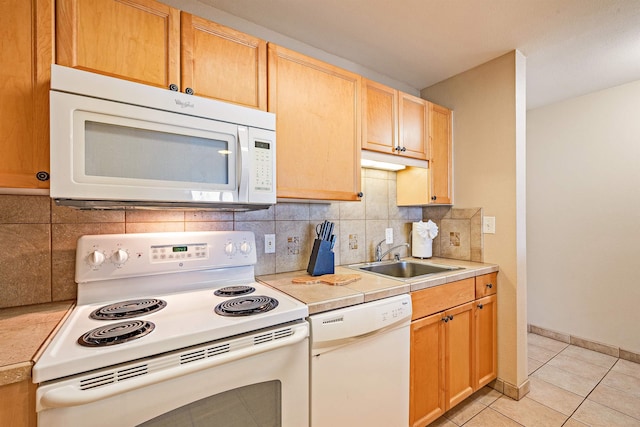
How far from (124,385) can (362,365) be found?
936 mm

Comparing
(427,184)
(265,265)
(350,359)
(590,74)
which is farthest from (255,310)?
(590,74)

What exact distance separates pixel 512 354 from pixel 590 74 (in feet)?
7.46

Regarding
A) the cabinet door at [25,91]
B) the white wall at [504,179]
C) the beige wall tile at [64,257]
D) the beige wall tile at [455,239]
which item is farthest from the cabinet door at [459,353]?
the cabinet door at [25,91]

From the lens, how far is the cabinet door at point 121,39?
39.9 inches

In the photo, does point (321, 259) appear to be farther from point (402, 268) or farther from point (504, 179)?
point (504, 179)

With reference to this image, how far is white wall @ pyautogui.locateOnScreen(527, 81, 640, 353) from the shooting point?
7.97ft

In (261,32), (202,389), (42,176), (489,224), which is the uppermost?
(261,32)

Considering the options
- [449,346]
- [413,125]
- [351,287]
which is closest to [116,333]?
[351,287]

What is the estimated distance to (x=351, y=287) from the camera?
4.75 ft

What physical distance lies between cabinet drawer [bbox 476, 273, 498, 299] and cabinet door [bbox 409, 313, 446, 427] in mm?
449

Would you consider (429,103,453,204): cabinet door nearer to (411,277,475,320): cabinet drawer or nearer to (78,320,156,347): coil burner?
(411,277,475,320): cabinet drawer

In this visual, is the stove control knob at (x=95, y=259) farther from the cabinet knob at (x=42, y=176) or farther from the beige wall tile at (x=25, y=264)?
the cabinet knob at (x=42, y=176)

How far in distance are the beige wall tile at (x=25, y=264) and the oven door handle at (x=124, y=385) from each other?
706 mm

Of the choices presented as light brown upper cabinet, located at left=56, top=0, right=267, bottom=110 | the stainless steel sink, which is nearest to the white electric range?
light brown upper cabinet, located at left=56, top=0, right=267, bottom=110
